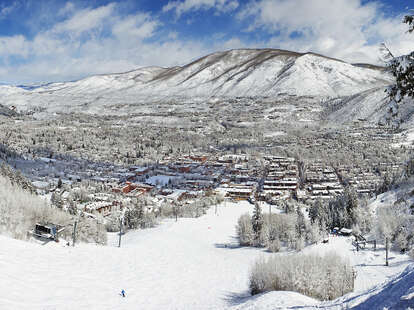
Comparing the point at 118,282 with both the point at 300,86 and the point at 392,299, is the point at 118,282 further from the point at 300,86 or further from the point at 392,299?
the point at 300,86

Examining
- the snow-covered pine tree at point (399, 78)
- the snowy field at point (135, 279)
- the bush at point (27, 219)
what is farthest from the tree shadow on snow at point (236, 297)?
the bush at point (27, 219)

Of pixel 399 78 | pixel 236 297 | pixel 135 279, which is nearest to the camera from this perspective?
pixel 399 78

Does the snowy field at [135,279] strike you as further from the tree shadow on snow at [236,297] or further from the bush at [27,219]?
the bush at [27,219]

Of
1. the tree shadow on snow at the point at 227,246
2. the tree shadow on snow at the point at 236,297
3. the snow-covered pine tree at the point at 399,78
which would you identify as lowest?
the tree shadow on snow at the point at 227,246

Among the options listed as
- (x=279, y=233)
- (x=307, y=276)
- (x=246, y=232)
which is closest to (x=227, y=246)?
(x=246, y=232)

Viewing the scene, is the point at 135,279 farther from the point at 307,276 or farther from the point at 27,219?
the point at 27,219

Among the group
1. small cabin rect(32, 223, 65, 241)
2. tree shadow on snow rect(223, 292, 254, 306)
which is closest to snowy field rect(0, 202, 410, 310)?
tree shadow on snow rect(223, 292, 254, 306)
